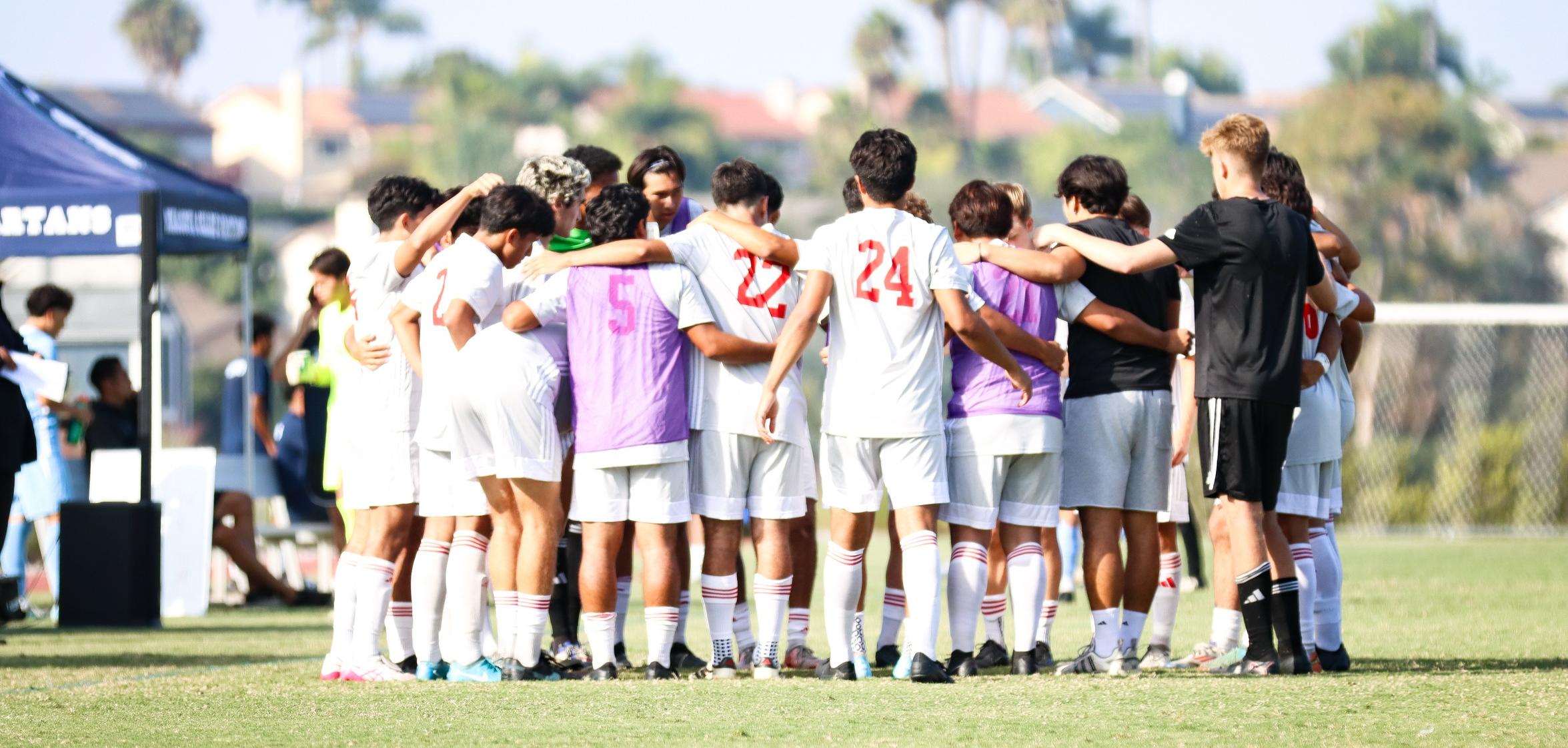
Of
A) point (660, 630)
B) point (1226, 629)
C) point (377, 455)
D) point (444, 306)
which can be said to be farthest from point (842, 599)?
point (377, 455)

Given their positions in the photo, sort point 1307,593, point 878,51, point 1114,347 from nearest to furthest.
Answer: point 1114,347, point 1307,593, point 878,51

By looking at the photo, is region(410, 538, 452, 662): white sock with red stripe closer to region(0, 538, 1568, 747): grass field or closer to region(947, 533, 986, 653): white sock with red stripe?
region(0, 538, 1568, 747): grass field

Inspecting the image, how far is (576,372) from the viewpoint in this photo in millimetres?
7176

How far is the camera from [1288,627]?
711 cm

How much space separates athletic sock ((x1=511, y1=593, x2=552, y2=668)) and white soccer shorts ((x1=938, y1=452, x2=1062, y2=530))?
1.40 m

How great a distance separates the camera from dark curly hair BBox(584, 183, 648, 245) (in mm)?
7203

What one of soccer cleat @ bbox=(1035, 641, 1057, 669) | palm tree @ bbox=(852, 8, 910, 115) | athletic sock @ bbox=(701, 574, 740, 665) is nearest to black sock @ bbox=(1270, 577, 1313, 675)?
soccer cleat @ bbox=(1035, 641, 1057, 669)

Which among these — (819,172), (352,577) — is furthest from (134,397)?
(819,172)

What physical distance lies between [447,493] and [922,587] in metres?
1.85

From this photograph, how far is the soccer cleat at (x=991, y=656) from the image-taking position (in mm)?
7676

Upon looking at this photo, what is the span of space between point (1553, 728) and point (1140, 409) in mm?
2081

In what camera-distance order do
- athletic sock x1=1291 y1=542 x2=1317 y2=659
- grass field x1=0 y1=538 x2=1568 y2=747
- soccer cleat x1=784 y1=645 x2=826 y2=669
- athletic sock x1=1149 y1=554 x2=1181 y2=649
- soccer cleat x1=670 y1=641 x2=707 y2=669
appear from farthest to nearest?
1. soccer cleat x1=670 y1=641 x2=707 y2=669
2. athletic sock x1=1149 y1=554 x2=1181 y2=649
3. soccer cleat x1=784 y1=645 x2=826 y2=669
4. athletic sock x1=1291 y1=542 x2=1317 y2=659
5. grass field x1=0 y1=538 x2=1568 y2=747

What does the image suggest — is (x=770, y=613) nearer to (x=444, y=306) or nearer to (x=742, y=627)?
(x=742, y=627)

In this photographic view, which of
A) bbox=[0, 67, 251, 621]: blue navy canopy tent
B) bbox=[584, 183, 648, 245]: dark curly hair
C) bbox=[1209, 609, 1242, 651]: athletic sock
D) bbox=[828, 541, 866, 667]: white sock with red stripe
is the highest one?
bbox=[0, 67, 251, 621]: blue navy canopy tent
